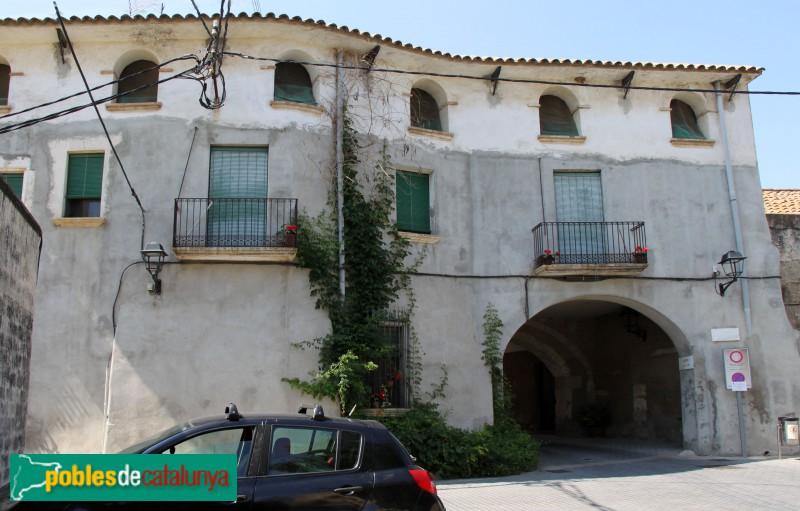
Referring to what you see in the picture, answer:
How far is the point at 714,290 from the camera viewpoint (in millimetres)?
15531

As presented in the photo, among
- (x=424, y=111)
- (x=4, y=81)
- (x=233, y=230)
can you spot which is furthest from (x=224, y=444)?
(x=4, y=81)

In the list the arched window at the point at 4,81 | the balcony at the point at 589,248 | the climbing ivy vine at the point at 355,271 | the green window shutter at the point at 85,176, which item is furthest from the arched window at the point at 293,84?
the balcony at the point at 589,248

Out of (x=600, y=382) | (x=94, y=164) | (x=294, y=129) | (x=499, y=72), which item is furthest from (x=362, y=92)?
(x=600, y=382)

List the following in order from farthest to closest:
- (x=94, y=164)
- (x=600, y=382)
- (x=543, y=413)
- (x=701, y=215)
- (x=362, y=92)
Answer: (x=543, y=413), (x=600, y=382), (x=701, y=215), (x=362, y=92), (x=94, y=164)

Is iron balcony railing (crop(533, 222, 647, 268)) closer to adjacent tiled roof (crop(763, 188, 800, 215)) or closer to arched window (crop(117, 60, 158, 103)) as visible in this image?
adjacent tiled roof (crop(763, 188, 800, 215))

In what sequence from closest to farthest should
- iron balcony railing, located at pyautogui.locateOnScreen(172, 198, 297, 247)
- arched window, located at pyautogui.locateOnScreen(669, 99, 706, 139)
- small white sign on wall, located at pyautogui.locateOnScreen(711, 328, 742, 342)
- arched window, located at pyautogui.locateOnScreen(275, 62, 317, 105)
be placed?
iron balcony railing, located at pyautogui.locateOnScreen(172, 198, 297, 247) < arched window, located at pyautogui.locateOnScreen(275, 62, 317, 105) < small white sign on wall, located at pyautogui.locateOnScreen(711, 328, 742, 342) < arched window, located at pyautogui.locateOnScreen(669, 99, 706, 139)

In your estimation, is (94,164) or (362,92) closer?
(94,164)

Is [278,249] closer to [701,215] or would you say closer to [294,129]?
[294,129]

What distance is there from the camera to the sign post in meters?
14.8

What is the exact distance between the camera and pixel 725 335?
1530 centimetres

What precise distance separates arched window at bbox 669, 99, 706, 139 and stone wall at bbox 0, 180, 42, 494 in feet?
45.2

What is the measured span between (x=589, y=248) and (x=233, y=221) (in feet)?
24.5

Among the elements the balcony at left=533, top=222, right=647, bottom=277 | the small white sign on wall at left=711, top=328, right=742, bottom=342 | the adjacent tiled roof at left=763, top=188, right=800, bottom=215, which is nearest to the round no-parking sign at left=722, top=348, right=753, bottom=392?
the small white sign on wall at left=711, top=328, right=742, bottom=342

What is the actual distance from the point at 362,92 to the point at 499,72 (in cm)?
313
